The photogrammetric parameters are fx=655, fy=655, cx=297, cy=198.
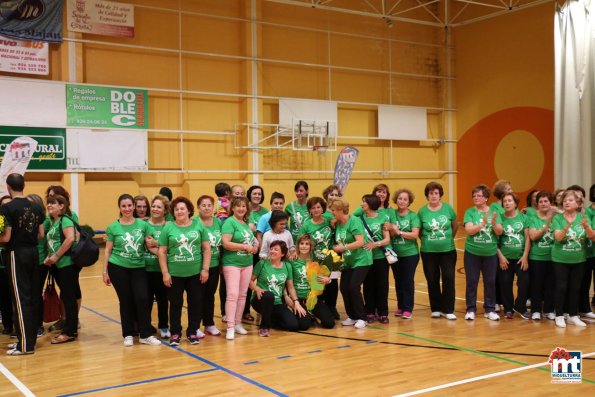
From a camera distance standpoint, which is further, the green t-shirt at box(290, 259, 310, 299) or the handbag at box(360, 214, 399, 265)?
the handbag at box(360, 214, 399, 265)

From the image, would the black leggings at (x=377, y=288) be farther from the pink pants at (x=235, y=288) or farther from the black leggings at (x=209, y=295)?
the black leggings at (x=209, y=295)

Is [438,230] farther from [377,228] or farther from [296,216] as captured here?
[296,216]

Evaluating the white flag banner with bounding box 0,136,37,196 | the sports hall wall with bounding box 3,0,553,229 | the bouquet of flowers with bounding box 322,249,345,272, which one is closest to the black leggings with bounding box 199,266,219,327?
the bouquet of flowers with bounding box 322,249,345,272

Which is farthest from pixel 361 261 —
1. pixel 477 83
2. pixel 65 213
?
pixel 477 83

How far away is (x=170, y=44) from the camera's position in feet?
54.1

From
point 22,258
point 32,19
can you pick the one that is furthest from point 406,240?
point 32,19

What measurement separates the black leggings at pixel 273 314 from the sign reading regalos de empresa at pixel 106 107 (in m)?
9.78

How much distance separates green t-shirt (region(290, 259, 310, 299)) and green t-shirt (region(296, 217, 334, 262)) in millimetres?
172

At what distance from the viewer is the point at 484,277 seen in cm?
717

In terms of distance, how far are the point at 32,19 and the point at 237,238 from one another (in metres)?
10.5

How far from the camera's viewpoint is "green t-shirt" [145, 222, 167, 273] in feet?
20.4

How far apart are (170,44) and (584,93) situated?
10076mm

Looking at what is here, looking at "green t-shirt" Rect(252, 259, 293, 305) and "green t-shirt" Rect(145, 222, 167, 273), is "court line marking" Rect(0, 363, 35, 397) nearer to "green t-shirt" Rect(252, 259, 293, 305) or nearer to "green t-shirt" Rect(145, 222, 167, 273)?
"green t-shirt" Rect(145, 222, 167, 273)

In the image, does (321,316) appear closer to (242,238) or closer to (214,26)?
(242,238)
